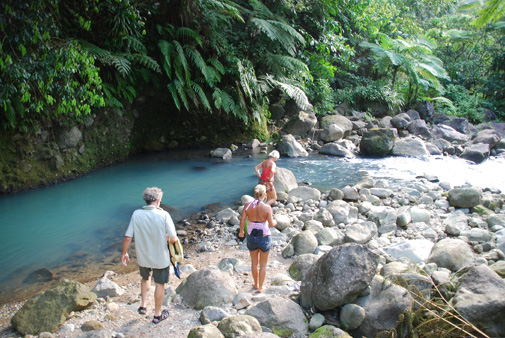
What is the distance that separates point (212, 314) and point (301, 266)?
154cm

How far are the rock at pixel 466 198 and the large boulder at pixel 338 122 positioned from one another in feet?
24.3

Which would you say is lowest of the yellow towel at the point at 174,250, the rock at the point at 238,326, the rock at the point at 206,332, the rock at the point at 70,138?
the rock at the point at 238,326

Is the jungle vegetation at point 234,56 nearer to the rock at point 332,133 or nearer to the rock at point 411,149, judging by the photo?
the rock at point 332,133

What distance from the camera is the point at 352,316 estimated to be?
3422 mm

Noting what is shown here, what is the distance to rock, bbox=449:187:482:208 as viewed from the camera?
724cm

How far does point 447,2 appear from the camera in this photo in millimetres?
21094

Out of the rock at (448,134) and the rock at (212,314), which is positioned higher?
the rock at (212,314)

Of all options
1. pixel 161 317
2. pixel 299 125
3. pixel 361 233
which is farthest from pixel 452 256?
pixel 299 125

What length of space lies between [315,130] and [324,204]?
7.31 meters

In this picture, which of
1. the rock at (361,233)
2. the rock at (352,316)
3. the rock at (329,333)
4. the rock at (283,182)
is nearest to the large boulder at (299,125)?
the rock at (283,182)

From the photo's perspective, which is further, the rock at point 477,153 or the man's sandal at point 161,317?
the rock at point 477,153

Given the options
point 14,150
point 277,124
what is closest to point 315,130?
point 277,124

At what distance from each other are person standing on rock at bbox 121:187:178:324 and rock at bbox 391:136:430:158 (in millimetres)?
10919

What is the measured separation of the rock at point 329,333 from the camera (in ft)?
10.2
